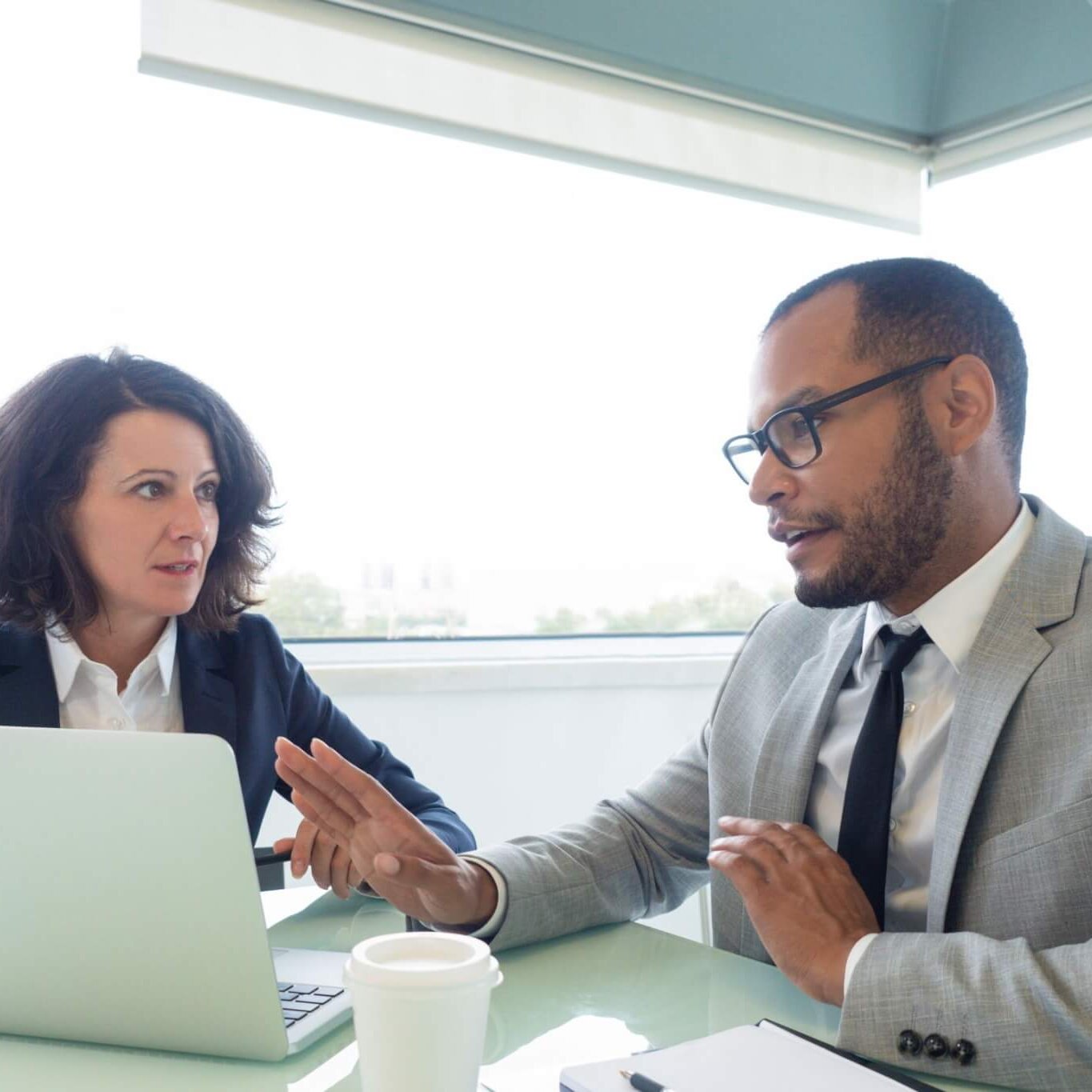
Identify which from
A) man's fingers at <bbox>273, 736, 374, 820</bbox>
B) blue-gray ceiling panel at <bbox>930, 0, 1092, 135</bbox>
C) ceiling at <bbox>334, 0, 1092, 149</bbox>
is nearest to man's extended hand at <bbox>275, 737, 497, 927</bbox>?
man's fingers at <bbox>273, 736, 374, 820</bbox>

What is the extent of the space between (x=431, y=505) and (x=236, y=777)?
7.49 feet

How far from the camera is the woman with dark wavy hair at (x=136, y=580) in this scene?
6.18 feet

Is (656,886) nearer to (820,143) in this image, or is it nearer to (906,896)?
(906,896)

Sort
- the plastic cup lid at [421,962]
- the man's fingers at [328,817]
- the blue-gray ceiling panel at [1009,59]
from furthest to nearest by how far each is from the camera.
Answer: the blue-gray ceiling panel at [1009,59] → the man's fingers at [328,817] → the plastic cup lid at [421,962]

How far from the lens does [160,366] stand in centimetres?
204

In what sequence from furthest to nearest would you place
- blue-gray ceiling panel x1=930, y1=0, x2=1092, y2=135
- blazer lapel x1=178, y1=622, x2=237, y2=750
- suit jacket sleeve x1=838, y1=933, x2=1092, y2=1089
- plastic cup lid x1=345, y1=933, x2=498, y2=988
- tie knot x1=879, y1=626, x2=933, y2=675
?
blue-gray ceiling panel x1=930, y1=0, x2=1092, y2=135, blazer lapel x1=178, y1=622, x2=237, y2=750, tie knot x1=879, y1=626, x2=933, y2=675, suit jacket sleeve x1=838, y1=933, x2=1092, y2=1089, plastic cup lid x1=345, y1=933, x2=498, y2=988

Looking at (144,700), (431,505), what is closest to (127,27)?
(431,505)

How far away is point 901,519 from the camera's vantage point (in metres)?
1.47

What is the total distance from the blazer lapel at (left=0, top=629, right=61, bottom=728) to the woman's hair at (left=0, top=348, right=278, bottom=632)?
0.12ft

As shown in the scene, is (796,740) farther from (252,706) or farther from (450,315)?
(450,315)

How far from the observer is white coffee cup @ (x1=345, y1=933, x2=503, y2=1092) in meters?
0.70

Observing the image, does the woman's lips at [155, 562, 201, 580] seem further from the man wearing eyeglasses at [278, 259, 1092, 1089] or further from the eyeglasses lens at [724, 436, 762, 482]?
the eyeglasses lens at [724, 436, 762, 482]

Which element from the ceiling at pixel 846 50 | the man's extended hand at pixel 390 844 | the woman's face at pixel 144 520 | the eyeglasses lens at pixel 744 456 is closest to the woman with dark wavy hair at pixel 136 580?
the woman's face at pixel 144 520

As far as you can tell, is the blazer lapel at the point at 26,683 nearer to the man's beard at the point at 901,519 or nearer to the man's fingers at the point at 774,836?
the man's fingers at the point at 774,836
